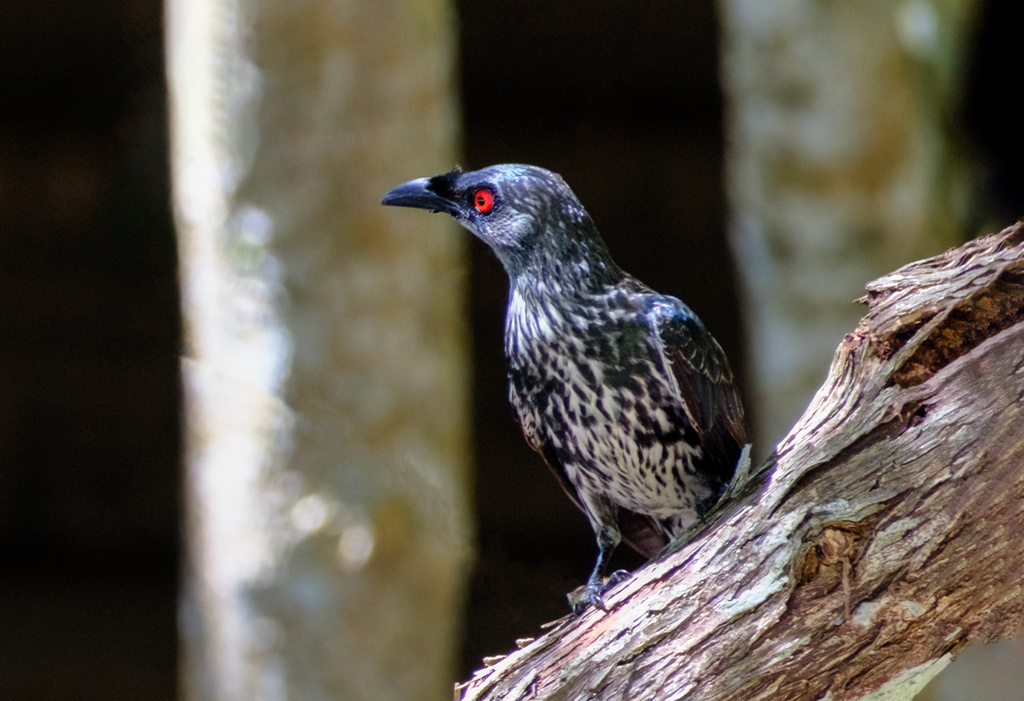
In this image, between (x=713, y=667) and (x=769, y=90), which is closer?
(x=713, y=667)

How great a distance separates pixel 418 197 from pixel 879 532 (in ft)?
3.25

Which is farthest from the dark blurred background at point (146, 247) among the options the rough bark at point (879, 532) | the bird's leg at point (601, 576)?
the rough bark at point (879, 532)

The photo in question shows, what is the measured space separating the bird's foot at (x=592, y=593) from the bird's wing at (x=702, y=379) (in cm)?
31

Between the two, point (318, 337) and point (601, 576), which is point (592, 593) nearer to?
point (601, 576)

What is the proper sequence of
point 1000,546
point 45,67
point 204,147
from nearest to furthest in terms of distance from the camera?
point 1000,546 < point 204,147 < point 45,67

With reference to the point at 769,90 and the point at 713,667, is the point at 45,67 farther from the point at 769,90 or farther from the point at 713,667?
the point at 713,667

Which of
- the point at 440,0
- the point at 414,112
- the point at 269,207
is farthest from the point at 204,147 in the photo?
the point at 440,0

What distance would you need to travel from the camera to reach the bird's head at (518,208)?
1887mm

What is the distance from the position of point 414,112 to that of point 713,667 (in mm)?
1801

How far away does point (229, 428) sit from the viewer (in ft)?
8.97

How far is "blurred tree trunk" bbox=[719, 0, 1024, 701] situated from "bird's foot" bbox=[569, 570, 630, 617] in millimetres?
1513

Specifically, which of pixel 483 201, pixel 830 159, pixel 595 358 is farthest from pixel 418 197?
pixel 830 159

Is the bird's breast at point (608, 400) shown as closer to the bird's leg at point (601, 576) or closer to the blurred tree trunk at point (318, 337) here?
the bird's leg at point (601, 576)

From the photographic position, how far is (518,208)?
1.89 m
